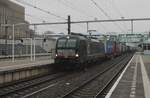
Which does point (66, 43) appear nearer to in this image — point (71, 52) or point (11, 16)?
point (71, 52)

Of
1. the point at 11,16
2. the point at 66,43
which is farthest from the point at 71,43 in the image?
the point at 11,16

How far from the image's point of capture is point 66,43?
2467 cm

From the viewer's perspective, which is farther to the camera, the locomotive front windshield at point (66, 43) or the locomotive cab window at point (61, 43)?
the locomotive cab window at point (61, 43)

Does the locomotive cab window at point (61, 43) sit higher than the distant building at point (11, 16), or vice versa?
the distant building at point (11, 16)

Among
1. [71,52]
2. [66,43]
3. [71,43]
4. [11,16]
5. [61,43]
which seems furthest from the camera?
[11,16]

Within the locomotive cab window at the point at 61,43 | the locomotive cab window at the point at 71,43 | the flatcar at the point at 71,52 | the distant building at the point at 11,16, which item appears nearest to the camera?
the flatcar at the point at 71,52

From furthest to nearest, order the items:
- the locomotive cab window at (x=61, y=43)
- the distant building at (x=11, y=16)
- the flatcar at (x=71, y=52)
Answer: the distant building at (x=11, y=16) < the locomotive cab window at (x=61, y=43) < the flatcar at (x=71, y=52)

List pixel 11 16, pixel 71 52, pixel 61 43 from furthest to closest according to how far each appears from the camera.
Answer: pixel 11 16, pixel 61 43, pixel 71 52

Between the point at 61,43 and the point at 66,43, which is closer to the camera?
the point at 66,43

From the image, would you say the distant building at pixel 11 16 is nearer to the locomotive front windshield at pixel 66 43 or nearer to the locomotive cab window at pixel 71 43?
the locomotive front windshield at pixel 66 43

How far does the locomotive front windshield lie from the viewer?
2441 centimetres

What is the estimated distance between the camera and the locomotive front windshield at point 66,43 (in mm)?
24406

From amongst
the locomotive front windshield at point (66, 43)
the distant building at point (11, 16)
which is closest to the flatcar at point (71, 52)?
the locomotive front windshield at point (66, 43)

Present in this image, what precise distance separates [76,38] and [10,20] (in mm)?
63280
